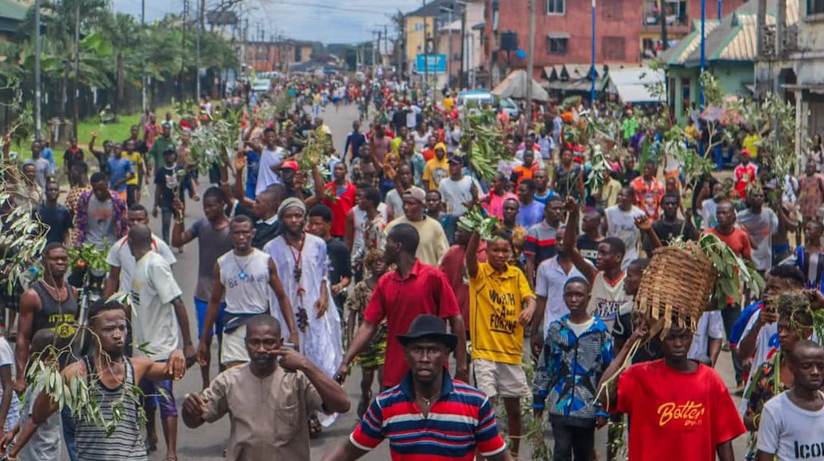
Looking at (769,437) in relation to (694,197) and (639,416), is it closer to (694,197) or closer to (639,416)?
(639,416)

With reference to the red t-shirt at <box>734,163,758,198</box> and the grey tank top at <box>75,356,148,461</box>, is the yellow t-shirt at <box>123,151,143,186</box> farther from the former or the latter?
the grey tank top at <box>75,356,148,461</box>

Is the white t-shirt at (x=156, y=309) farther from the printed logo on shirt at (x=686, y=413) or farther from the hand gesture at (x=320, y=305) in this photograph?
the printed logo on shirt at (x=686, y=413)

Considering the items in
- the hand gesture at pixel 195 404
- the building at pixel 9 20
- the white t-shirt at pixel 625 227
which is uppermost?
the building at pixel 9 20

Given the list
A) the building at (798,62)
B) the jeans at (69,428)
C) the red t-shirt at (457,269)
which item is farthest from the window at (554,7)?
the jeans at (69,428)

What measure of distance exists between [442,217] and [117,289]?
460 centimetres

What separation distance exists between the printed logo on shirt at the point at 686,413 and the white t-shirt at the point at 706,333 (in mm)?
3826

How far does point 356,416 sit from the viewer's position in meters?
11.1

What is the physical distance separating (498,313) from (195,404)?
3722 mm

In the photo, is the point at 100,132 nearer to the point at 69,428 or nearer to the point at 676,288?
the point at 69,428

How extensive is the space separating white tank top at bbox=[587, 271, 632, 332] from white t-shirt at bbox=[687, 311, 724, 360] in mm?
877

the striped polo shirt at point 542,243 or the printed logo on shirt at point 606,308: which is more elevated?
the striped polo shirt at point 542,243

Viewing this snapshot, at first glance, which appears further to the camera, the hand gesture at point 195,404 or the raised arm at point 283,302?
the raised arm at point 283,302

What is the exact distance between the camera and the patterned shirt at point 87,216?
14133 mm

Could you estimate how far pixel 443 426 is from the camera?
5.74m
